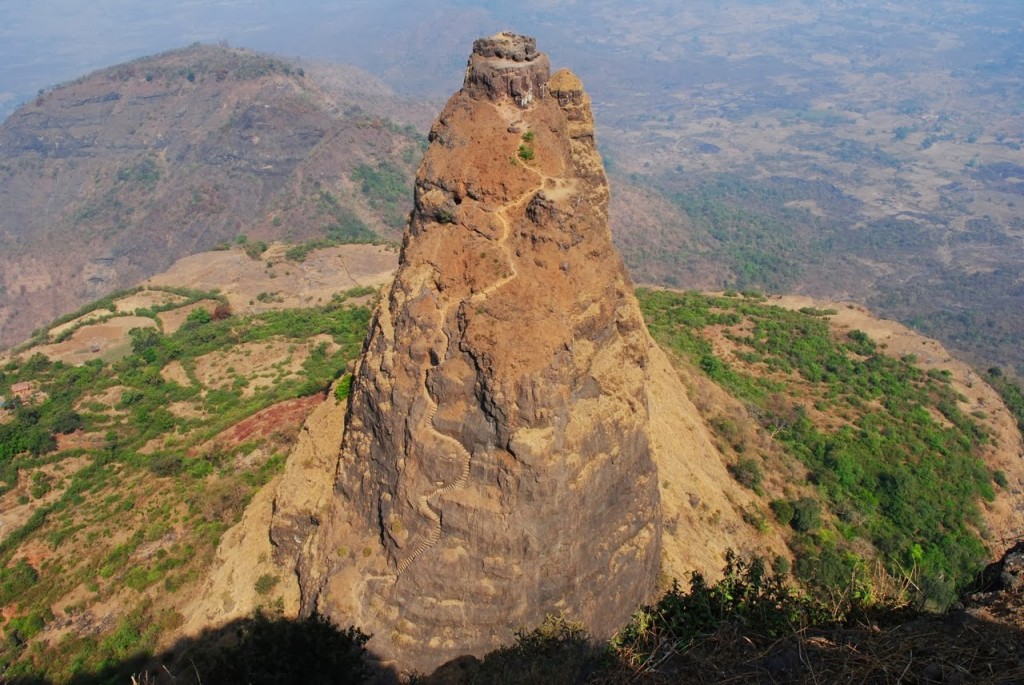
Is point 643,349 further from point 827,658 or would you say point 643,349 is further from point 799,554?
point 799,554

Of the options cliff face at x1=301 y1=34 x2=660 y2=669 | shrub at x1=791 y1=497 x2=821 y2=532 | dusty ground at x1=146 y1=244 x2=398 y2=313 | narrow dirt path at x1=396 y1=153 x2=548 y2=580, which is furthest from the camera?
dusty ground at x1=146 y1=244 x2=398 y2=313

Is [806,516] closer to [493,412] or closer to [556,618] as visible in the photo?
[556,618]

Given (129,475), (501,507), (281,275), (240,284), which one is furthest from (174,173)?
(501,507)

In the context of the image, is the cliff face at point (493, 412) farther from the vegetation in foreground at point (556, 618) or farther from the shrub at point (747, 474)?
the shrub at point (747, 474)

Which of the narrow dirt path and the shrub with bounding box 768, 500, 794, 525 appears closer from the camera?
the narrow dirt path

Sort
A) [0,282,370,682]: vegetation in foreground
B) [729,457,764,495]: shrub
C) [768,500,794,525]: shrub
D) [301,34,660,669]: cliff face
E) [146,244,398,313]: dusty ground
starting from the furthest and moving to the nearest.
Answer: [146,244,398,313]: dusty ground
[729,457,764,495]: shrub
[768,500,794,525]: shrub
[0,282,370,682]: vegetation in foreground
[301,34,660,669]: cliff face

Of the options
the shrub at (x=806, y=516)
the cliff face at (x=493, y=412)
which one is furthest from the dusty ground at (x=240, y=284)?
the shrub at (x=806, y=516)

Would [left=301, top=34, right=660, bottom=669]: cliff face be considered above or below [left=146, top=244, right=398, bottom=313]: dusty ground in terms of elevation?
above

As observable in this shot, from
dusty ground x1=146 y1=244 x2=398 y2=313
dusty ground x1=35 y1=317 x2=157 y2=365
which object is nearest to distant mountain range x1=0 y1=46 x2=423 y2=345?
dusty ground x1=146 y1=244 x2=398 y2=313

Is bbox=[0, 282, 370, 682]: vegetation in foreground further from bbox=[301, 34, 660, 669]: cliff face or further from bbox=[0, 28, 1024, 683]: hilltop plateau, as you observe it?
bbox=[301, 34, 660, 669]: cliff face
